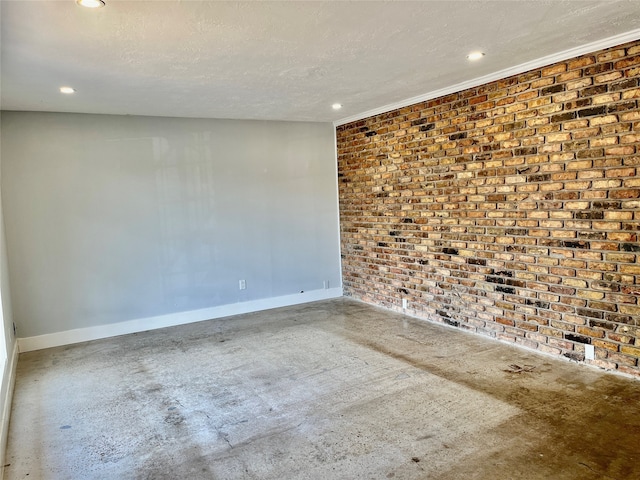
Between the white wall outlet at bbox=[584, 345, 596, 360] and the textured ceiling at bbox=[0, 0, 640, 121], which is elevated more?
the textured ceiling at bbox=[0, 0, 640, 121]

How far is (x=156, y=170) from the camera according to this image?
4914 millimetres

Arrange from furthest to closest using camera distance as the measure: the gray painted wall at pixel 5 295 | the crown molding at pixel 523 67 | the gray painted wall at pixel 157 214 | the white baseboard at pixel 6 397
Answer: the gray painted wall at pixel 157 214 → the gray painted wall at pixel 5 295 → the crown molding at pixel 523 67 → the white baseboard at pixel 6 397

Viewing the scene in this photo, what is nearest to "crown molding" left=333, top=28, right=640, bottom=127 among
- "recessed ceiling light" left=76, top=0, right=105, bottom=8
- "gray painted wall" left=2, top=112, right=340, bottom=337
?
"gray painted wall" left=2, top=112, right=340, bottom=337

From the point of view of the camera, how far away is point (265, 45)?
9.16 feet

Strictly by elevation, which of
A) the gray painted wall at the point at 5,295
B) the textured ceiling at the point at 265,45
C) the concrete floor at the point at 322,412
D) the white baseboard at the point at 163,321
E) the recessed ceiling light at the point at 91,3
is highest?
the textured ceiling at the point at 265,45

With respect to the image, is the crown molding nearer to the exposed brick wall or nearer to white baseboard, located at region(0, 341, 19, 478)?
the exposed brick wall

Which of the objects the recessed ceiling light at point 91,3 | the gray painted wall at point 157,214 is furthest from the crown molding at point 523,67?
the recessed ceiling light at point 91,3

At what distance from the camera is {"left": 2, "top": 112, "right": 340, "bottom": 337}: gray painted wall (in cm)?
439

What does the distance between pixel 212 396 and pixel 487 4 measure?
3.13 meters

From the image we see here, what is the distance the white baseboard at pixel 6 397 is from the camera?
2438 millimetres

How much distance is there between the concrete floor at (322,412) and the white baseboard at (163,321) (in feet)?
0.73

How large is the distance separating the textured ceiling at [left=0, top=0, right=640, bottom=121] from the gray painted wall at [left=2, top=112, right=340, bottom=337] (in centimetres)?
58

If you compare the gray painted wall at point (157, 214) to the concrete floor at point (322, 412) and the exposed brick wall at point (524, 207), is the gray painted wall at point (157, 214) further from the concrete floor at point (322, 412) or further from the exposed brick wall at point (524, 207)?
Result: the exposed brick wall at point (524, 207)

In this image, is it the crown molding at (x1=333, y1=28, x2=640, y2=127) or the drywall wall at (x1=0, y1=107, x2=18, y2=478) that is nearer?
the drywall wall at (x1=0, y1=107, x2=18, y2=478)
